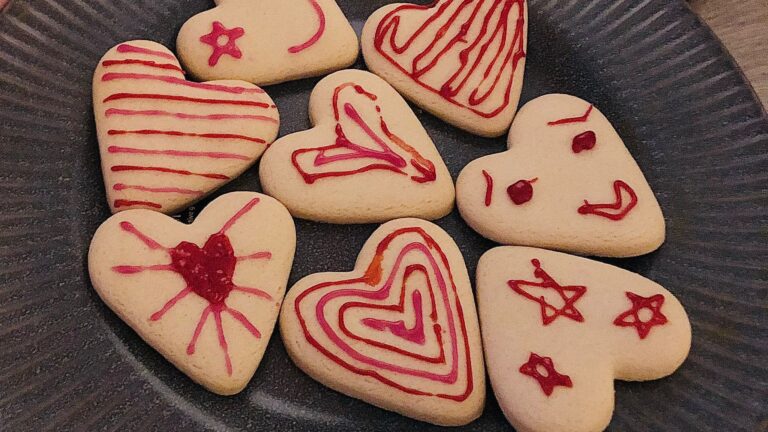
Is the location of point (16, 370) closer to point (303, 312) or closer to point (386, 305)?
point (303, 312)

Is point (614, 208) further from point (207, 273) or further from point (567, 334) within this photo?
point (207, 273)

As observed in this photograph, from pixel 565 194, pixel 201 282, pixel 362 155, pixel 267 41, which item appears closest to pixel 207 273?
pixel 201 282

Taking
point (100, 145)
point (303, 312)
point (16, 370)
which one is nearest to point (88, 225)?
point (100, 145)

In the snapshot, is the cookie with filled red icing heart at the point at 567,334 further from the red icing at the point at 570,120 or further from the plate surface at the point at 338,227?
the red icing at the point at 570,120

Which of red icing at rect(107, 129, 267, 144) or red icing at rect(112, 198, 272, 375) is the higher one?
red icing at rect(107, 129, 267, 144)

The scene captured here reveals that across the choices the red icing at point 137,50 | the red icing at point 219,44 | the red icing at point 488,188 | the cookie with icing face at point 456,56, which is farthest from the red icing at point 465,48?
the red icing at point 137,50

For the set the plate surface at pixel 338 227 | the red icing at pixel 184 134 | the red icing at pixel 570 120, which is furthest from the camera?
the red icing at pixel 570 120

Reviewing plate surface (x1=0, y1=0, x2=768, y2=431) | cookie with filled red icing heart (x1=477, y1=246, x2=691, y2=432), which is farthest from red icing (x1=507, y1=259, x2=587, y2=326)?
plate surface (x1=0, y1=0, x2=768, y2=431)

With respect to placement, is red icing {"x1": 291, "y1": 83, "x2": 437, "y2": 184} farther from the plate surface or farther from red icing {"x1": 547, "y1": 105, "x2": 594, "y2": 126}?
red icing {"x1": 547, "y1": 105, "x2": 594, "y2": 126}
